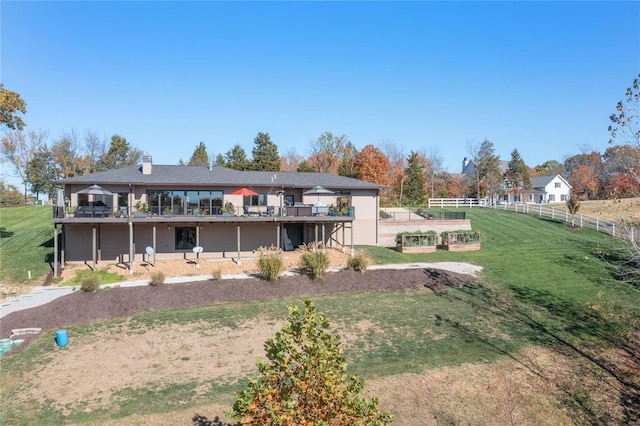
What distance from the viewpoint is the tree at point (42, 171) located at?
54.3 metres

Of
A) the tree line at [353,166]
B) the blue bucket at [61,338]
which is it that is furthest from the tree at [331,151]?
the blue bucket at [61,338]

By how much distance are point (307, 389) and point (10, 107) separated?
2878 cm

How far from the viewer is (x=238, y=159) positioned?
56031mm

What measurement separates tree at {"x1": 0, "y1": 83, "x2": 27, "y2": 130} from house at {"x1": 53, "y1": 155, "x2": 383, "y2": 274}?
606cm

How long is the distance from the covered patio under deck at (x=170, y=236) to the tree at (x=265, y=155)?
1036 inches

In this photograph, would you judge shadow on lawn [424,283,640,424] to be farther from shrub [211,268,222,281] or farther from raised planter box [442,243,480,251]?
shrub [211,268,222,281]

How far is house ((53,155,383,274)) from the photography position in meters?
23.7

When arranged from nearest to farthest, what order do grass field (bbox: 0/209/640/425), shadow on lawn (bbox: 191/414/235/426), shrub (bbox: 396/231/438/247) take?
shadow on lawn (bbox: 191/414/235/426) → grass field (bbox: 0/209/640/425) → shrub (bbox: 396/231/438/247)

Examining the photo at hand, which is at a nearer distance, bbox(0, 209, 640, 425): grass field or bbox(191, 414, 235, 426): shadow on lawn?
bbox(191, 414, 235, 426): shadow on lawn

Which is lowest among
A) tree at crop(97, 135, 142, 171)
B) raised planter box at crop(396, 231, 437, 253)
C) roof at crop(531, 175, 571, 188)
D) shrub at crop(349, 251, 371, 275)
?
shrub at crop(349, 251, 371, 275)

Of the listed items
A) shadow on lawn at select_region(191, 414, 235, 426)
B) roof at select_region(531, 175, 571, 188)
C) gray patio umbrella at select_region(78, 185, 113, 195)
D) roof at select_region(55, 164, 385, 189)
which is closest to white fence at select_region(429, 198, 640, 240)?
roof at select_region(55, 164, 385, 189)

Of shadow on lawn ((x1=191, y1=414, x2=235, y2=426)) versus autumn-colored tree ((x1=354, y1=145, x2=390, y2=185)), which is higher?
autumn-colored tree ((x1=354, y1=145, x2=390, y2=185))

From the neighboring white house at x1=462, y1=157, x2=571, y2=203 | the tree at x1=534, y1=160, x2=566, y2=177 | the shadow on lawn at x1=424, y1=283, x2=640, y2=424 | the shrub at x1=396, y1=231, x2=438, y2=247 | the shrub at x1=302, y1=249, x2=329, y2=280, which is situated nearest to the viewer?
the shadow on lawn at x1=424, y1=283, x2=640, y2=424

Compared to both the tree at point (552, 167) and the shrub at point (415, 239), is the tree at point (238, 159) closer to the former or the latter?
the shrub at point (415, 239)
